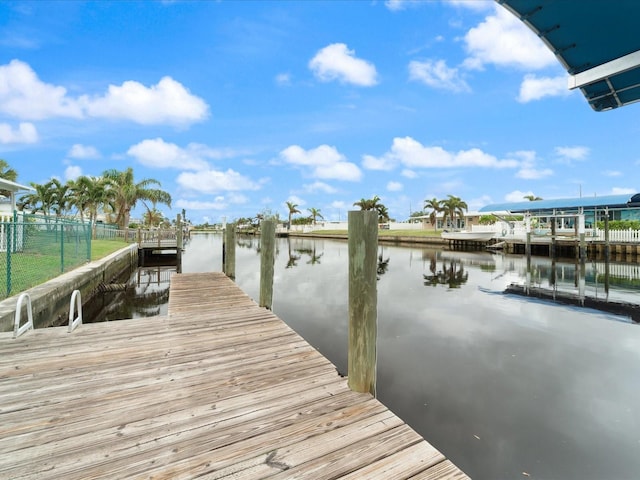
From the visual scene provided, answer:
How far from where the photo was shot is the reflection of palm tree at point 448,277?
14.6m

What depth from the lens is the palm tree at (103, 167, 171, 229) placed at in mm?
33031

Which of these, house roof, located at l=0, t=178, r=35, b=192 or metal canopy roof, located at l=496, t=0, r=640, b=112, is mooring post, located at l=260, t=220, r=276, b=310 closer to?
metal canopy roof, located at l=496, t=0, r=640, b=112

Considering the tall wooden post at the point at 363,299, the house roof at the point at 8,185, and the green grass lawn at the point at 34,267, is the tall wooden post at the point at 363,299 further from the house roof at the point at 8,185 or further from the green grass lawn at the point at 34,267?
the house roof at the point at 8,185

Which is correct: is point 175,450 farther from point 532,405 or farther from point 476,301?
point 476,301

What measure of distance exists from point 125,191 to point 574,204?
157 ft

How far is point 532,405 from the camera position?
4465 millimetres

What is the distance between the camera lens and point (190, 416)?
2648mm

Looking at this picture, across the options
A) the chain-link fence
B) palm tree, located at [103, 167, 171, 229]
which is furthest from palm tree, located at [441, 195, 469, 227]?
the chain-link fence

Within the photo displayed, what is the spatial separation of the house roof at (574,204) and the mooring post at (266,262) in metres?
35.8

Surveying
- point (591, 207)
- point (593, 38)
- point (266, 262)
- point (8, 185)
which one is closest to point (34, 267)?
point (8, 185)

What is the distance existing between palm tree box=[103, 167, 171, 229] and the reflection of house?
1615 inches

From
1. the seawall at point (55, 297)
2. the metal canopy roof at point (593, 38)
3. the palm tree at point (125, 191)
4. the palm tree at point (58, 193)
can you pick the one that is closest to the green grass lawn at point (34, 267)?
the seawall at point (55, 297)

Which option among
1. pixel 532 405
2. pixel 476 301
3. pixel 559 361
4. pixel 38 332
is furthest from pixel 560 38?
pixel 476 301

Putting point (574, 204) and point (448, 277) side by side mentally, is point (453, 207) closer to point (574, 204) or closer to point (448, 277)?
point (574, 204)
